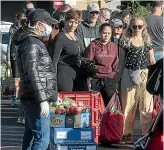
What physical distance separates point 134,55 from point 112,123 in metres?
1.04

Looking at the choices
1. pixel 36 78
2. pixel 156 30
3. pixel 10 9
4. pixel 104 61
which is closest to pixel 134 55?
pixel 104 61

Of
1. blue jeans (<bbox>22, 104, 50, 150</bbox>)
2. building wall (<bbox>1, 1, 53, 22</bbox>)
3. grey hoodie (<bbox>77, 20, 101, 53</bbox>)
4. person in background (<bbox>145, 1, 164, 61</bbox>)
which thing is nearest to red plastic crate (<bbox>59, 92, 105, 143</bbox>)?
blue jeans (<bbox>22, 104, 50, 150</bbox>)

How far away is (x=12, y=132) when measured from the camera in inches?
432

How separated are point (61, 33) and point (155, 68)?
10.3ft

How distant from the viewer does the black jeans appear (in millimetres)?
9883

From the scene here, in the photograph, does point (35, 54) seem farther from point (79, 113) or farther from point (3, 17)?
point (3, 17)

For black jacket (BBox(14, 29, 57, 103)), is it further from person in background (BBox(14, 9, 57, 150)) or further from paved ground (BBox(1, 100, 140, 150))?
paved ground (BBox(1, 100, 140, 150))

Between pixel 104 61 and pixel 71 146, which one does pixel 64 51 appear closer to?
pixel 104 61

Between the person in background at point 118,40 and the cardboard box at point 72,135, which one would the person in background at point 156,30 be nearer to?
the person in background at point 118,40

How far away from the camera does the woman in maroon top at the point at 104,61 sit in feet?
32.1

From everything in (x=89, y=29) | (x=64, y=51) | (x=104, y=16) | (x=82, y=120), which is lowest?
(x=82, y=120)

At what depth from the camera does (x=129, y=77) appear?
391 inches

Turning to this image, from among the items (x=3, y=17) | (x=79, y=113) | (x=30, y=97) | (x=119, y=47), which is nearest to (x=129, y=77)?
(x=119, y=47)

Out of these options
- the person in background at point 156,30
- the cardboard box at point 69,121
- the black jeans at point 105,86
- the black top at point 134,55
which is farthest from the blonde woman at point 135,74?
the cardboard box at point 69,121
